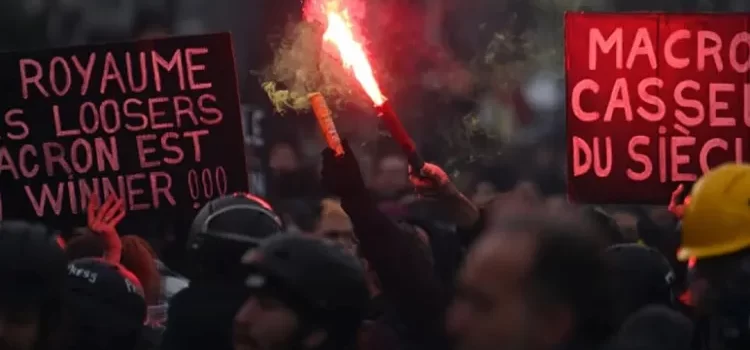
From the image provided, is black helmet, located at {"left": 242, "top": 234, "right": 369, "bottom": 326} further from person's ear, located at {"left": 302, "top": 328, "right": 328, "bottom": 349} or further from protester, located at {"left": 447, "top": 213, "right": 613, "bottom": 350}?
protester, located at {"left": 447, "top": 213, "right": 613, "bottom": 350}

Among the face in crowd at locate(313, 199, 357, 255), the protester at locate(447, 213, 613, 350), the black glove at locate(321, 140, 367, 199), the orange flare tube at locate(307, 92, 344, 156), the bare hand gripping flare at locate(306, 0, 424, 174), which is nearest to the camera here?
the protester at locate(447, 213, 613, 350)

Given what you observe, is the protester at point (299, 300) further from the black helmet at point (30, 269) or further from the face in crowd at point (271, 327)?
the black helmet at point (30, 269)

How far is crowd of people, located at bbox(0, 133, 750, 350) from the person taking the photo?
303 cm

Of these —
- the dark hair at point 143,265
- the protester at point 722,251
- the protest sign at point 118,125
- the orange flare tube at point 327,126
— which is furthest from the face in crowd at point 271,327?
the protest sign at point 118,125

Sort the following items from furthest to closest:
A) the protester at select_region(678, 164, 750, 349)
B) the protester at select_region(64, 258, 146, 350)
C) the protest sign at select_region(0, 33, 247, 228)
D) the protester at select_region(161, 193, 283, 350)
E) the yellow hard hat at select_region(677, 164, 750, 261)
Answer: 1. the protest sign at select_region(0, 33, 247, 228)
2. the protester at select_region(161, 193, 283, 350)
3. the protester at select_region(64, 258, 146, 350)
4. the yellow hard hat at select_region(677, 164, 750, 261)
5. the protester at select_region(678, 164, 750, 349)

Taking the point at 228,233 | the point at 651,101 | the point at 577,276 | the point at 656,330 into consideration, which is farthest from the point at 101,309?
the point at 651,101

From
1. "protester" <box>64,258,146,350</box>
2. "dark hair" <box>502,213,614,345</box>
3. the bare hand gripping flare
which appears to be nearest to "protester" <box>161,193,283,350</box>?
"protester" <box>64,258,146,350</box>

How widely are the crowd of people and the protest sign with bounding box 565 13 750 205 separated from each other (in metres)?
0.90

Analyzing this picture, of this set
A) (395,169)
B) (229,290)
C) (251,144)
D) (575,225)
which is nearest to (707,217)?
A: (575,225)

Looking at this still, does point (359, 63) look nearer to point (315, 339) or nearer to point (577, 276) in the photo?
point (315, 339)

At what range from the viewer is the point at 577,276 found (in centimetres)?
301

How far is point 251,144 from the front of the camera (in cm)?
1280

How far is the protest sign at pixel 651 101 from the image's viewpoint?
6.06 meters

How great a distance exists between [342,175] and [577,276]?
1.94 m
